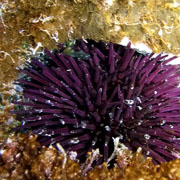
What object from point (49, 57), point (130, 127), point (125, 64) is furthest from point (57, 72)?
point (130, 127)

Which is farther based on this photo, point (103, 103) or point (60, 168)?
point (103, 103)

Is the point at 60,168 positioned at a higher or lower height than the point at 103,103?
lower

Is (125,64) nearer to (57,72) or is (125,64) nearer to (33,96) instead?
(57,72)

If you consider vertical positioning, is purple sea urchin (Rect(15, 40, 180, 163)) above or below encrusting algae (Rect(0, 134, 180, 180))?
above

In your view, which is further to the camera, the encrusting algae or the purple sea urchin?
the purple sea urchin

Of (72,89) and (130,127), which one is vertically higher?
(72,89)
